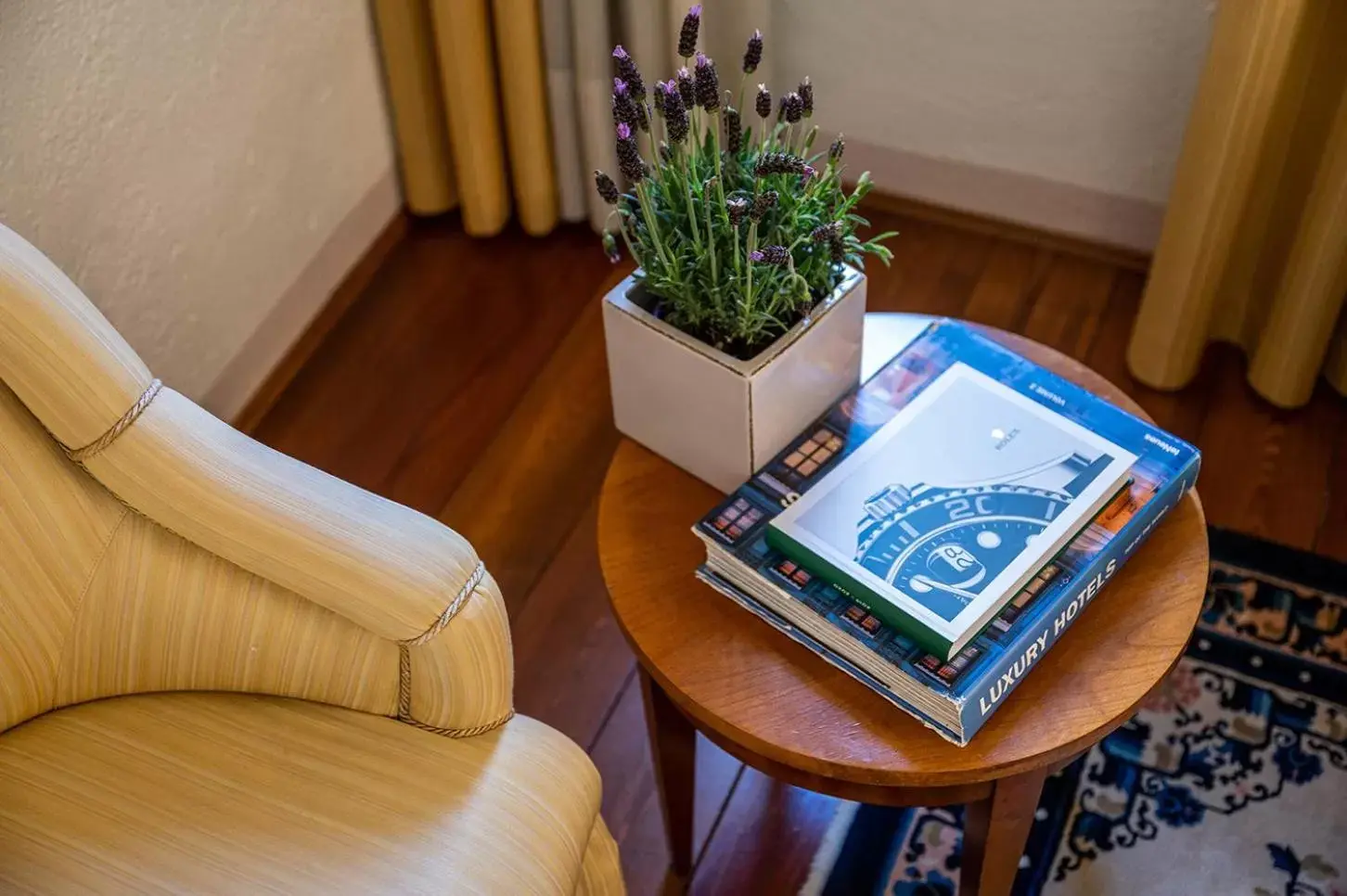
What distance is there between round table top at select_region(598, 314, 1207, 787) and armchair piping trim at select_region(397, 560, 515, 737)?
13 cm

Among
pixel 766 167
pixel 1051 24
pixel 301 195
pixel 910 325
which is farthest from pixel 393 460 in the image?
pixel 1051 24

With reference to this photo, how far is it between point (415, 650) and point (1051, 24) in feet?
4.44

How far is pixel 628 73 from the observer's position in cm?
100

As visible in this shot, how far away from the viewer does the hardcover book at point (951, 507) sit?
1.00m

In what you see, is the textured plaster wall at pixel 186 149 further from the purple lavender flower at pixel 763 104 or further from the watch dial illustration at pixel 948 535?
the watch dial illustration at pixel 948 535

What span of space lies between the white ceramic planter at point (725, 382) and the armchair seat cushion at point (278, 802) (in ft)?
0.93

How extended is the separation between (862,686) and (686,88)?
0.48m

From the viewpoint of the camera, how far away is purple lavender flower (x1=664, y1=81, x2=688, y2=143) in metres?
0.97

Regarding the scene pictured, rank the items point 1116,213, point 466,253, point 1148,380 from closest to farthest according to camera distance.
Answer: point 1148,380, point 1116,213, point 466,253

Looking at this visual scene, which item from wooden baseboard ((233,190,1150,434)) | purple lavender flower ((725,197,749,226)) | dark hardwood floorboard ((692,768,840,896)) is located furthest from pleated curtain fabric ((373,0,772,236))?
dark hardwood floorboard ((692,768,840,896))

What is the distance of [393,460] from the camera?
6.04 feet

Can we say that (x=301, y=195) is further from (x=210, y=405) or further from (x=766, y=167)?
(x=766, y=167)

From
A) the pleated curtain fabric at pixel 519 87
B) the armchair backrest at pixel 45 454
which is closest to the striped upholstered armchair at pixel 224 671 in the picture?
the armchair backrest at pixel 45 454

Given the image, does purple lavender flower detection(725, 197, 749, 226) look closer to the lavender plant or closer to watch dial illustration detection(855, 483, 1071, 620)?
the lavender plant
